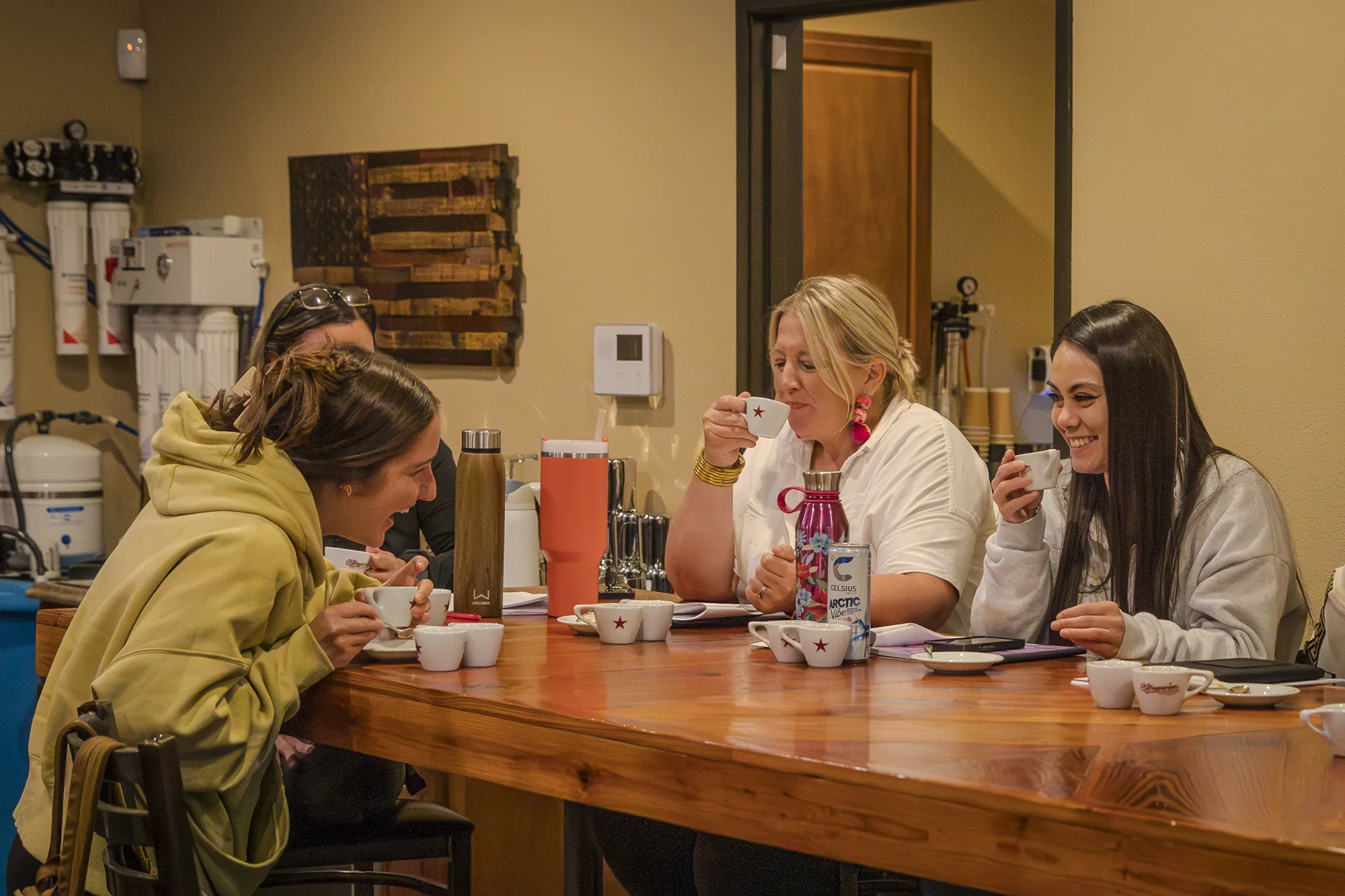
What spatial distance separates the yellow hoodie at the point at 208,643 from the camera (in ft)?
5.24

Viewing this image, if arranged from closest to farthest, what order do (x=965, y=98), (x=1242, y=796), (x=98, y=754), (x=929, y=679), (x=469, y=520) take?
(x=1242, y=796), (x=98, y=754), (x=929, y=679), (x=469, y=520), (x=965, y=98)

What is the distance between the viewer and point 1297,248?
114 inches

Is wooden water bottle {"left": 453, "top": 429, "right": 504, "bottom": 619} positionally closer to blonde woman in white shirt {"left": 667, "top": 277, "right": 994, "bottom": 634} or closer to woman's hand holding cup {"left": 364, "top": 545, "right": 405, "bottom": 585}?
woman's hand holding cup {"left": 364, "top": 545, "right": 405, "bottom": 585}

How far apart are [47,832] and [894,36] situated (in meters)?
3.92

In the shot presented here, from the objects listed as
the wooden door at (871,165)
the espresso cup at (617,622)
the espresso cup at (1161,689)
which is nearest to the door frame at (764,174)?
the wooden door at (871,165)

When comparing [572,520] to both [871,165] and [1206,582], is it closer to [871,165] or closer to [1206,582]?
[1206,582]

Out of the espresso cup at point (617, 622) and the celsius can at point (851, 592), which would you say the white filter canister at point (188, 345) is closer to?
the espresso cup at point (617, 622)

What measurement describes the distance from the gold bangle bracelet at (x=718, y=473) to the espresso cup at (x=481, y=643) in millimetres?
855

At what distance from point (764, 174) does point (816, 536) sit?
6.19 ft

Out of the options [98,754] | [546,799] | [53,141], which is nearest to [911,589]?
[546,799]

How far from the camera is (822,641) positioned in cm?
194

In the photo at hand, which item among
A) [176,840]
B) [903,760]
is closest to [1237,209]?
[903,760]

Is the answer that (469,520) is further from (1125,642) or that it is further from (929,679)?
(1125,642)

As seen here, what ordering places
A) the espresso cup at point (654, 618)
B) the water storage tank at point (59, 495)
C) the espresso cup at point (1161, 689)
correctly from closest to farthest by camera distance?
the espresso cup at point (1161, 689), the espresso cup at point (654, 618), the water storage tank at point (59, 495)
